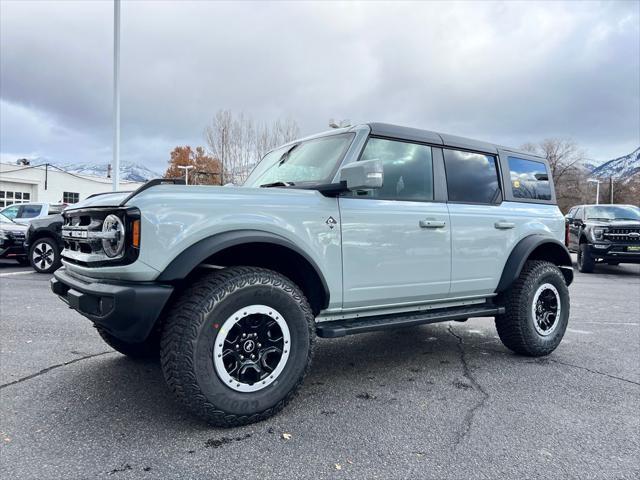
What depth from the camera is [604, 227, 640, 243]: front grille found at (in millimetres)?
11062

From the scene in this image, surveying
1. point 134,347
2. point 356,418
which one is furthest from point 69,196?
point 356,418

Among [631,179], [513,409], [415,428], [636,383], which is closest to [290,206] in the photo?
[415,428]

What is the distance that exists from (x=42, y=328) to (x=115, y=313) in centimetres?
Answer: 323

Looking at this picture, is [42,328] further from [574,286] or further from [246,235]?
[574,286]

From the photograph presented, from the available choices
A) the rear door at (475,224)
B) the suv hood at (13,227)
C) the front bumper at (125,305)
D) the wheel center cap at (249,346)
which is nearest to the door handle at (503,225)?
the rear door at (475,224)

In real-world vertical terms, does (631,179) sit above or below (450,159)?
above

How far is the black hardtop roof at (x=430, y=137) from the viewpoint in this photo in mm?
3556

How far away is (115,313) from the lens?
2395mm

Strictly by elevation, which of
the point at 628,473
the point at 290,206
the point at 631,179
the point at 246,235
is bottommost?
the point at 628,473

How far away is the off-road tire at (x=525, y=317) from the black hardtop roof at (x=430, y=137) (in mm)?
1166

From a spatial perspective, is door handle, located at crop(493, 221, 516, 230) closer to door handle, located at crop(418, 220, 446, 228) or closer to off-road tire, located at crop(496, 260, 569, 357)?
off-road tire, located at crop(496, 260, 569, 357)

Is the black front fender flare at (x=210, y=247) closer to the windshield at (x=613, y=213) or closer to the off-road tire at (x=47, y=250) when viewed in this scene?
the off-road tire at (x=47, y=250)

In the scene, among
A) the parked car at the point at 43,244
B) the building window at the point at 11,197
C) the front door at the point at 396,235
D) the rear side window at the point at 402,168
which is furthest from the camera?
the building window at the point at 11,197

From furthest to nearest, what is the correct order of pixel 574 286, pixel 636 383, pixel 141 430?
pixel 574 286, pixel 636 383, pixel 141 430
